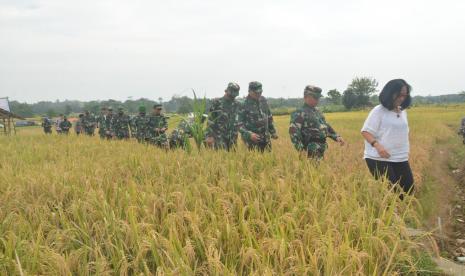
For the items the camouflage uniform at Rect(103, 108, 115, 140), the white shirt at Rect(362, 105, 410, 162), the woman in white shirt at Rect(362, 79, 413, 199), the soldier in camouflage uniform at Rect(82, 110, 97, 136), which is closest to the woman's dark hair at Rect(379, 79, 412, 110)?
the woman in white shirt at Rect(362, 79, 413, 199)

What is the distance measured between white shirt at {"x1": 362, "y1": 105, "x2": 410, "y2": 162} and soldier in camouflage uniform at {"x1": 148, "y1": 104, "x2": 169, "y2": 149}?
255 inches

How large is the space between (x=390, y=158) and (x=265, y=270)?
298cm

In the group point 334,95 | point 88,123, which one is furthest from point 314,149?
point 334,95

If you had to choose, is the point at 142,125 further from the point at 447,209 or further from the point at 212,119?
the point at 447,209

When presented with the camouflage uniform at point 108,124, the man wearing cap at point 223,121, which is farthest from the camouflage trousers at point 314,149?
the camouflage uniform at point 108,124

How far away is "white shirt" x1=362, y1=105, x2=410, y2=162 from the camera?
4164mm

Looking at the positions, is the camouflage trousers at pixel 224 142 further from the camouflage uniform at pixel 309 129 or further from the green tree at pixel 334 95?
the green tree at pixel 334 95

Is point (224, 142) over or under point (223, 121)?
under

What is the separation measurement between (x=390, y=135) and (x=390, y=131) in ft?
0.15

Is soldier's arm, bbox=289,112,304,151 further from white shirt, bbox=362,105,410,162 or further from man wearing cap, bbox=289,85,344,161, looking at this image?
white shirt, bbox=362,105,410,162

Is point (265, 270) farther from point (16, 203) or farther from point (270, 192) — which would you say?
point (16, 203)

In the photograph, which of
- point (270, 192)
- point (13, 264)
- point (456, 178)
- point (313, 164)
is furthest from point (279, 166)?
point (456, 178)

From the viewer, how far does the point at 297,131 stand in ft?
15.6

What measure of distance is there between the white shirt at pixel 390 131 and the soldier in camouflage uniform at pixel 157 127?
6.48m
